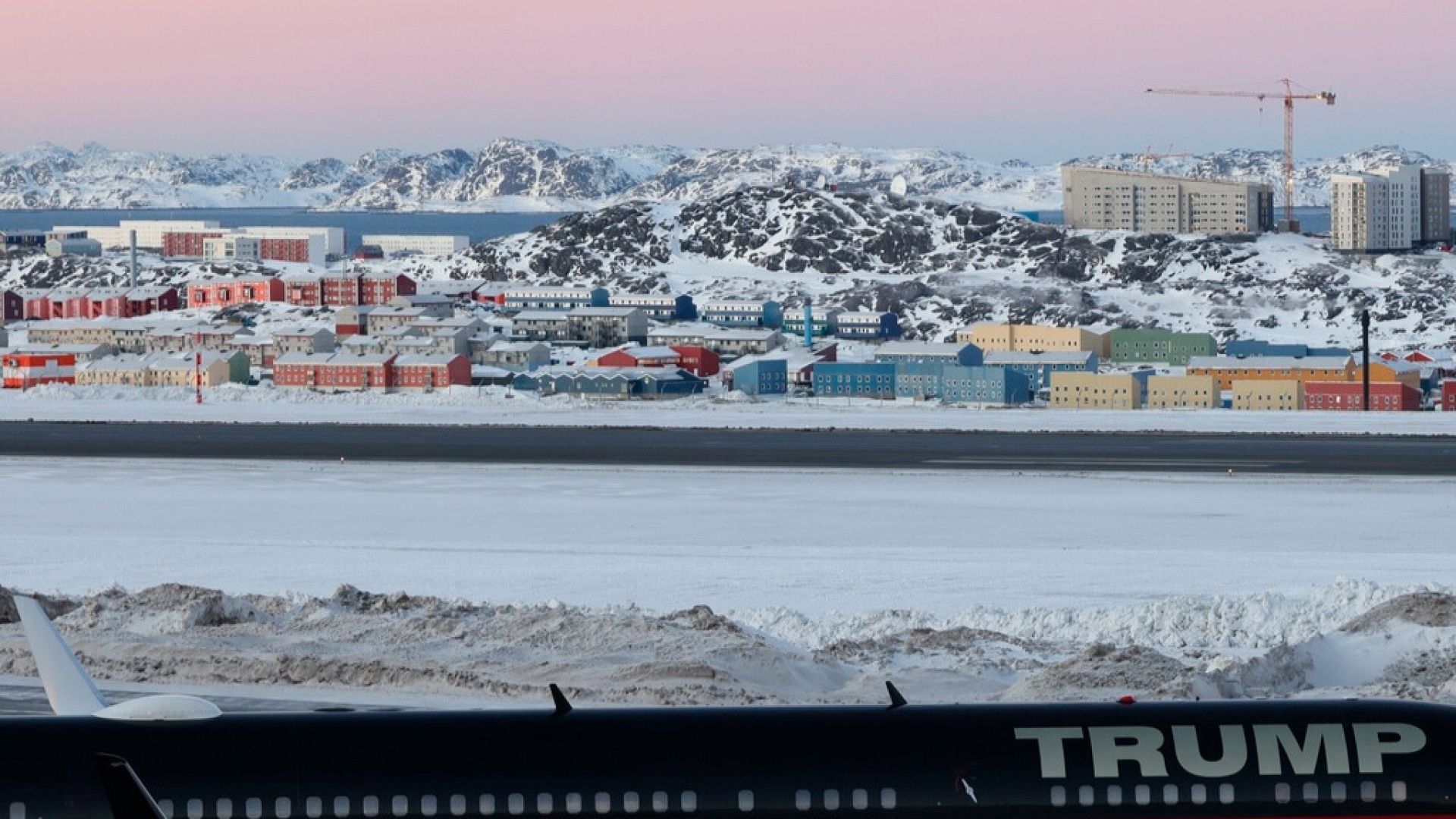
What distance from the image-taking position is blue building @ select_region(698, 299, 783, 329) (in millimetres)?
194875

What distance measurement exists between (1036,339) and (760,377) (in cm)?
3985

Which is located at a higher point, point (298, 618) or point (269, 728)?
point (269, 728)

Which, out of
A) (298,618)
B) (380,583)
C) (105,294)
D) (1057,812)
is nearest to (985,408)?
(380,583)

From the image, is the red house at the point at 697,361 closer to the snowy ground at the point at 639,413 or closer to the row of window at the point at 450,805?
the snowy ground at the point at 639,413

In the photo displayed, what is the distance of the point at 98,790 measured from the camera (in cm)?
1517

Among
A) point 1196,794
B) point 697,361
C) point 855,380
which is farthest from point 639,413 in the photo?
point 1196,794

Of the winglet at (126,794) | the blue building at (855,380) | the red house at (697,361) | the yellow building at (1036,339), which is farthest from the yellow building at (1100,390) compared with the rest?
the winglet at (126,794)

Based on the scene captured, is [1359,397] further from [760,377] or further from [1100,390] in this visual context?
[760,377]

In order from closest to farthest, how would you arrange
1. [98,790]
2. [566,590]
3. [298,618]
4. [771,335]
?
[98,790], [298,618], [566,590], [771,335]

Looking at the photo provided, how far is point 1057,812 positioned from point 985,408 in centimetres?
9401

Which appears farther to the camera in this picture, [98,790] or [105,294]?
[105,294]

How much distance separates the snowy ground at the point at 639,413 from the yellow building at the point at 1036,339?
4126cm

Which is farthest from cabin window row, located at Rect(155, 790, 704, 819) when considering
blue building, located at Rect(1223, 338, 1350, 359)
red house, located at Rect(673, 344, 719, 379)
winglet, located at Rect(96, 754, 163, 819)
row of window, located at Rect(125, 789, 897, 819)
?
blue building, located at Rect(1223, 338, 1350, 359)

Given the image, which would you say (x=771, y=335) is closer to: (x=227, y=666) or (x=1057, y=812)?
(x=227, y=666)
